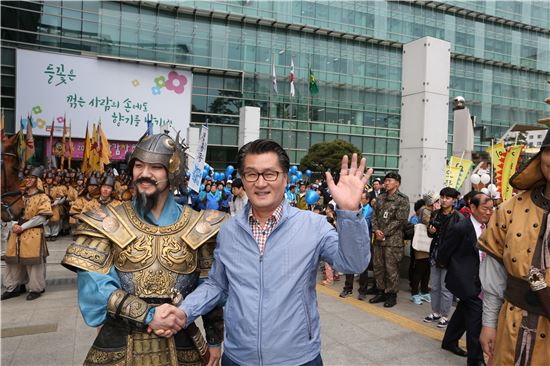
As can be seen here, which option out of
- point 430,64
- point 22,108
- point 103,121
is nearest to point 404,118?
point 430,64

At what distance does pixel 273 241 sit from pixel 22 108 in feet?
88.9

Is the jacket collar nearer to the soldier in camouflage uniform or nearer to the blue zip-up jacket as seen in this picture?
the blue zip-up jacket

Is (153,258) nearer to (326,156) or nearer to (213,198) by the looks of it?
(213,198)

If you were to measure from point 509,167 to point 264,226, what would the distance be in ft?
19.7

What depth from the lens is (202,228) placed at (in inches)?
101

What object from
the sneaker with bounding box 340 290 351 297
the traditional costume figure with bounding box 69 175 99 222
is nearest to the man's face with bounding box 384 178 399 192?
the sneaker with bounding box 340 290 351 297

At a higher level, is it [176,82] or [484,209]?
[176,82]

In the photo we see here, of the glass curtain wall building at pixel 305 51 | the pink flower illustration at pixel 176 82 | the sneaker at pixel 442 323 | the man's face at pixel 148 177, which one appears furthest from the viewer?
the pink flower illustration at pixel 176 82

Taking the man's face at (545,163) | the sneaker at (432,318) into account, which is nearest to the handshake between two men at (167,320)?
the man's face at (545,163)

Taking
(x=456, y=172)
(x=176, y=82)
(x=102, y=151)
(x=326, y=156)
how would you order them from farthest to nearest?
(x=326, y=156) → (x=176, y=82) → (x=102, y=151) → (x=456, y=172)

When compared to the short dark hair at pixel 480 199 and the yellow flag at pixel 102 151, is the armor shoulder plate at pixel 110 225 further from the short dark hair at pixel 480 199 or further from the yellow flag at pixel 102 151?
the yellow flag at pixel 102 151

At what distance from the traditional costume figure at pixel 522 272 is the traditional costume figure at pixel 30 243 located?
6.56 metres

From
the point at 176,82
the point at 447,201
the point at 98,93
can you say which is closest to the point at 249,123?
the point at 447,201

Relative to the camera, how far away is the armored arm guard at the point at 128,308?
2.18m
